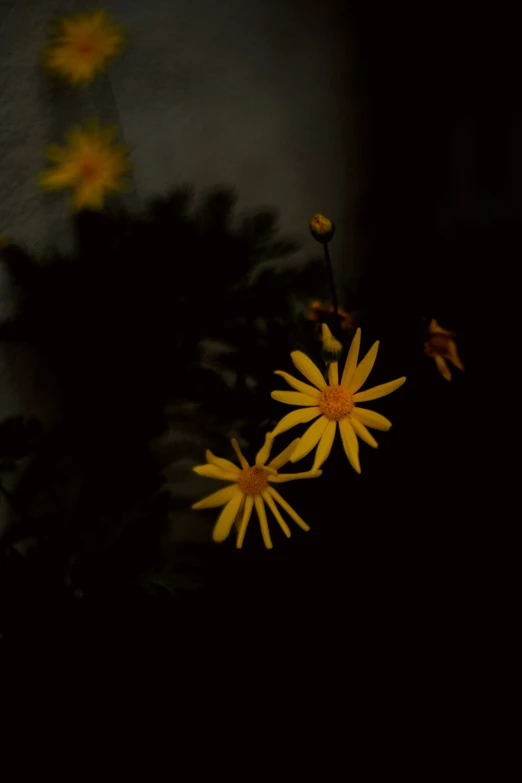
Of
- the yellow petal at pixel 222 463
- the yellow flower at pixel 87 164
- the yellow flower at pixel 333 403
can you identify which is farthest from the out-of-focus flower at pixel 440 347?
the yellow flower at pixel 87 164

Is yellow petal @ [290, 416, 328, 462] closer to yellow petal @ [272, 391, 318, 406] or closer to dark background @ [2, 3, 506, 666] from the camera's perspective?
yellow petal @ [272, 391, 318, 406]

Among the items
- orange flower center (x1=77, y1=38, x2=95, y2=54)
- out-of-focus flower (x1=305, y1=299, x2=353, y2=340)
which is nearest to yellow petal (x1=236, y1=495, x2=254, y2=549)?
out-of-focus flower (x1=305, y1=299, x2=353, y2=340)

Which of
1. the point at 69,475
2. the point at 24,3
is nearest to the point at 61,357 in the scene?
the point at 69,475

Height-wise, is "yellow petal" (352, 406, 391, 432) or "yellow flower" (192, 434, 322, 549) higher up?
"yellow petal" (352, 406, 391, 432)

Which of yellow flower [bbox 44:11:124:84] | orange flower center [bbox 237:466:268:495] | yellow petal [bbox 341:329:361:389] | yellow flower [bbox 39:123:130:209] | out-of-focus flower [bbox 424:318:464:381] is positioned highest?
yellow flower [bbox 44:11:124:84]

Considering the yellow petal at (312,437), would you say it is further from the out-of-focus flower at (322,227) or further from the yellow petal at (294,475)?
the out-of-focus flower at (322,227)
